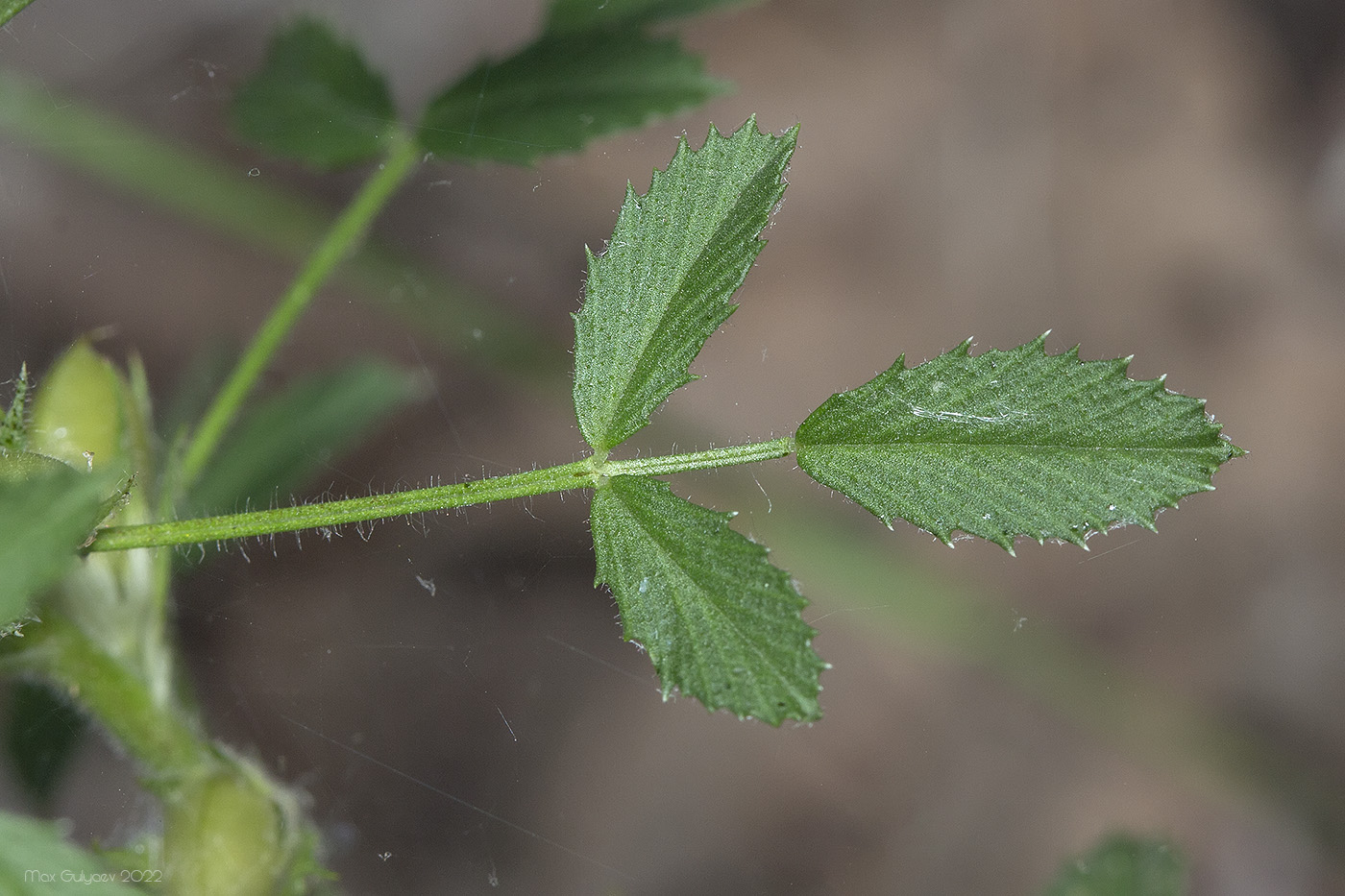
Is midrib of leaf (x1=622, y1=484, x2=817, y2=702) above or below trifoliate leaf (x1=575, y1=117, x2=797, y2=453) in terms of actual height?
below

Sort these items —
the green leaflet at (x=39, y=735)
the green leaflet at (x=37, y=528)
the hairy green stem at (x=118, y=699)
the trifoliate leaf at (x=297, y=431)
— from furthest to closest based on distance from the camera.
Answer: the trifoliate leaf at (x=297, y=431)
the green leaflet at (x=39, y=735)
the hairy green stem at (x=118, y=699)
the green leaflet at (x=37, y=528)

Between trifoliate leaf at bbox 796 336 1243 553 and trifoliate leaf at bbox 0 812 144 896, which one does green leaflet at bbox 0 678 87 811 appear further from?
trifoliate leaf at bbox 796 336 1243 553

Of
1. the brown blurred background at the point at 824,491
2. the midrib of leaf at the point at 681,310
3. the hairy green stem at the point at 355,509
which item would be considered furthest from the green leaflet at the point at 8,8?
the brown blurred background at the point at 824,491

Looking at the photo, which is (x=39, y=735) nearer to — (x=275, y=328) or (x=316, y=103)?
(x=275, y=328)

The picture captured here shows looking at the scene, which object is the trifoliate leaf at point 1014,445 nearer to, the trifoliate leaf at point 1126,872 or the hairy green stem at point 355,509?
the hairy green stem at point 355,509

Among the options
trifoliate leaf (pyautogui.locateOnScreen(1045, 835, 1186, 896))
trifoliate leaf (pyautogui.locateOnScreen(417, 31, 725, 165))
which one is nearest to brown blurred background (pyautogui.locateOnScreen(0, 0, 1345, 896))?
trifoliate leaf (pyautogui.locateOnScreen(1045, 835, 1186, 896))

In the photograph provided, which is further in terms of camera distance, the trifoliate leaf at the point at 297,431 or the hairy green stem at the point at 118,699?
the trifoliate leaf at the point at 297,431

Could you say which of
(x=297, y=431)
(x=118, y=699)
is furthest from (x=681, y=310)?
(x=297, y=431)
